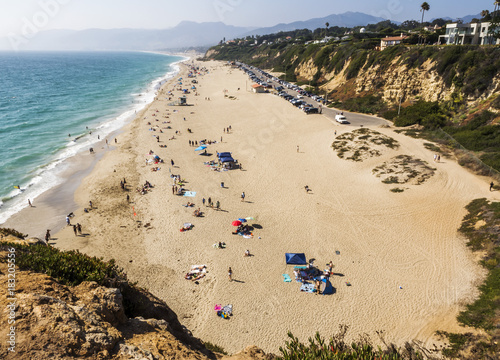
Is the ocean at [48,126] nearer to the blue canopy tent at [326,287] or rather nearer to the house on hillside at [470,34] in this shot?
the blue canopy tent at [326,287]

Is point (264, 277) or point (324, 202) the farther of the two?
point (324, 202)

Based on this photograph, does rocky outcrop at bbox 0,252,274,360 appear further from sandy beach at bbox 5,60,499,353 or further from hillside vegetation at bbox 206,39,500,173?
hillside vegetation at bbox 206,39,500,173

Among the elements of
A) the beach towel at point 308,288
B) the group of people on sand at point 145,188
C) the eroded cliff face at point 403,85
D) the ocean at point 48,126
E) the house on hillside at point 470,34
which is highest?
the house on hillside at point 470,34

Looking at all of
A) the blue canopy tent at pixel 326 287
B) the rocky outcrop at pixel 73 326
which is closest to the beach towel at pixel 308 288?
the blue canopy tent at pixel 326 287

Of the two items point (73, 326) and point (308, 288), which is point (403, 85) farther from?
point (73, 326)

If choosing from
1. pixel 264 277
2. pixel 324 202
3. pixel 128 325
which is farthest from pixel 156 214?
pixel 128 325

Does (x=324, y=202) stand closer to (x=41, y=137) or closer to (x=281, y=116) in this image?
(x=281, y=116)
